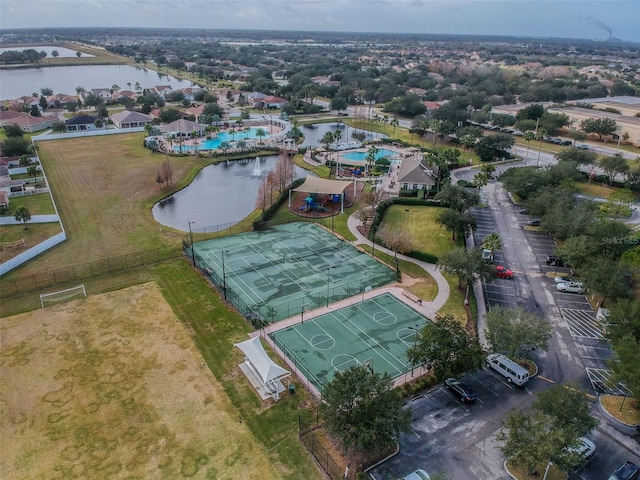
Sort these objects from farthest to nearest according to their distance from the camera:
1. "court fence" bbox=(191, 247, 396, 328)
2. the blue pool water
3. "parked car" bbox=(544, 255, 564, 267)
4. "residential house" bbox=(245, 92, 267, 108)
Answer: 1. "residential house" bbox=(245, 92, 267, 108)
2. the blue pool water
3. "parked car" bbox=(544, 255, 564, 267)
4. "court fence" bbox=(191, 247, 396, 328)

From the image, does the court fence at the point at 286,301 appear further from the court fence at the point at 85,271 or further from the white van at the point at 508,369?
the white van at the point at 508,369

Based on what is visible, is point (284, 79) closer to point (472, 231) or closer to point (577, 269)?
point (472, 231)

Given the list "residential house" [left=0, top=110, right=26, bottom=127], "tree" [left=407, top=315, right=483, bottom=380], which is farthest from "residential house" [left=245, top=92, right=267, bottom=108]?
"tree" [left=407, top=315, right=483, bottom=380]

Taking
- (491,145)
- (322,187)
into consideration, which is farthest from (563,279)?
(491,145)

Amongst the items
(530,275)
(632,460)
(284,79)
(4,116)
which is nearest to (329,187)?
(530,275)

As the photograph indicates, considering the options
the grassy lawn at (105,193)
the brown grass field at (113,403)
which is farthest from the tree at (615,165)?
the brown grass field at (113,403)

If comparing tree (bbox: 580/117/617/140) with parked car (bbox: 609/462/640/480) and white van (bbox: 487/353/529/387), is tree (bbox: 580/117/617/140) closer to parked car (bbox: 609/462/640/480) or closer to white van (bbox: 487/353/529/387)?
white van (bbox: 487/353/529/387)
